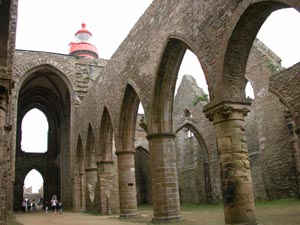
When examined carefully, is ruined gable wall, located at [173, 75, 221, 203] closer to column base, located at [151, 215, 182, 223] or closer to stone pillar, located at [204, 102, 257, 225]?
column base, located at [151, 215, 182, 223]

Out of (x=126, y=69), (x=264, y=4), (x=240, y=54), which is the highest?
(x=126, y=69)

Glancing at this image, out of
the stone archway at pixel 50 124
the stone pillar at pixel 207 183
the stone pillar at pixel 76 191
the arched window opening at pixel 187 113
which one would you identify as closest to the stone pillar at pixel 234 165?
the stone pillar at pixel 207 183

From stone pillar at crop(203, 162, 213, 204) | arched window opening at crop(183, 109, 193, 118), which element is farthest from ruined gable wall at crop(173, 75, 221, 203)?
stone pillar at crop(203, 162, 213, 204)

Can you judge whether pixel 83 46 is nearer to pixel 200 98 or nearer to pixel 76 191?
pixel 76 191

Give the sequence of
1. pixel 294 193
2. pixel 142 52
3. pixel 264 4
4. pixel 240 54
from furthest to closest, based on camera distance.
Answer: pixel 294 193 < pixel 142 52 < pixel 240 54 < pixel 264 4

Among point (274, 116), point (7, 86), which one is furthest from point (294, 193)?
point (7, 86)

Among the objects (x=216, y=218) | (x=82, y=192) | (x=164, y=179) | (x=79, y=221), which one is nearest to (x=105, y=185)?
(x=79, y=221)

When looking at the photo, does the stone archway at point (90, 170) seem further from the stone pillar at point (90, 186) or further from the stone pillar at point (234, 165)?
the stone pillar at point (234, 165)

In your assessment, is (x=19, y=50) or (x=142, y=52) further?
(x=19, y=50)

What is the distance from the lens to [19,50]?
19281 millimetres

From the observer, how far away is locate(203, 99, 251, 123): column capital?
6246 millimetres

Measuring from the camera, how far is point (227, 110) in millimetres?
6238

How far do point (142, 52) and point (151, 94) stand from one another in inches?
57.6

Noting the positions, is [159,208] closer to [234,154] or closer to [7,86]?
[234,154]
